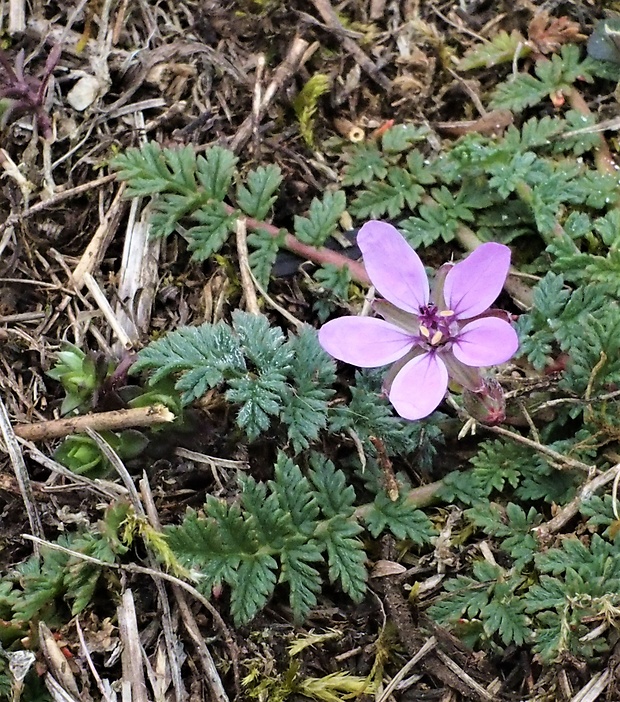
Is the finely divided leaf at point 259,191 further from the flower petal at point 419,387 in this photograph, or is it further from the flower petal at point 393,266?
the flower petal at point 419,387

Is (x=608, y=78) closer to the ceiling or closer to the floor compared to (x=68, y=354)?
closer to the ceiling

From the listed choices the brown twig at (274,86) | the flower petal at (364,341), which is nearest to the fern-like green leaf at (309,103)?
the brown twig at (274,86)

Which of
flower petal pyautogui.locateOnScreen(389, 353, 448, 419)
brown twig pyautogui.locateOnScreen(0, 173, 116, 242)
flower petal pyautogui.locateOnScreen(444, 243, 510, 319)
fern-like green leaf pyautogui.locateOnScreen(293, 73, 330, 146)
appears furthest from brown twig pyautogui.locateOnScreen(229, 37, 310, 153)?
flower petal pyautogui.locateOnScreen(389, 353, 448, 419)

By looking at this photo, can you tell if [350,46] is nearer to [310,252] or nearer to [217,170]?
[217,170]

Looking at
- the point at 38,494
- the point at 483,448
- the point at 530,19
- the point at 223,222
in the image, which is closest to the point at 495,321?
the point at 483,448

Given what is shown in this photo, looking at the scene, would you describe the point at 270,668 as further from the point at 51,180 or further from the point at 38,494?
the point at 51,180

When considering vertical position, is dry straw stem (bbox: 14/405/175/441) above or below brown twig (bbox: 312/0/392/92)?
below

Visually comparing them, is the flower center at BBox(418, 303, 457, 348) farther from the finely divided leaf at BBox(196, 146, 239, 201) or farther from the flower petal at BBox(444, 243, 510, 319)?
the finely divided leaf at BBox(196, 146, 239, 201)
